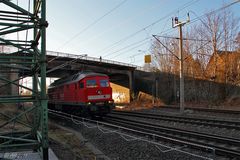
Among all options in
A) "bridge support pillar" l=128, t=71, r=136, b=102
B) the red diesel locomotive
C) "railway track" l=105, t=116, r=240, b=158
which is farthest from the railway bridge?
"railway track" l=105, t=116, r=240, b=158

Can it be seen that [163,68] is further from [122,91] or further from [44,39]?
[44,39]

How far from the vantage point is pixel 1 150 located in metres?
7.88

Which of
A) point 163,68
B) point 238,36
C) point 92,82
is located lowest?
point 92,82

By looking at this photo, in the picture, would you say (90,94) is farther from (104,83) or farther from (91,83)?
(104,83)

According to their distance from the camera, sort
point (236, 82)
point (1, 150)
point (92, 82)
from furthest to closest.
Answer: point (236, 82) → point (92, 82) → point (1, 150)

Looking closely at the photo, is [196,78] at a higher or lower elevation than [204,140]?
higher

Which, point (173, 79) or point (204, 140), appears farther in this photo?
point (173, 79)

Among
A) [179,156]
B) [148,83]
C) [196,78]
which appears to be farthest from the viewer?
[148,83]

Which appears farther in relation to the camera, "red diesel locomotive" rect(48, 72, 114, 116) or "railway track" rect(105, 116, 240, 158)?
"red diesel locomotive" rect(48, 72, 114, 116)

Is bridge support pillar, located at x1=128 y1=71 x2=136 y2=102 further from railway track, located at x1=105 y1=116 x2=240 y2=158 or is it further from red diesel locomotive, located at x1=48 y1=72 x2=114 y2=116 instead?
railway track, located at x1=105 y1=116 x2=240 y2=158

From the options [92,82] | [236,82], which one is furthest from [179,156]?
[236,82]

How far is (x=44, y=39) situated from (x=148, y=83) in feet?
128

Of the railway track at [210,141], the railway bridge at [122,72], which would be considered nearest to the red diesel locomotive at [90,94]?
the railway track at [210,141]

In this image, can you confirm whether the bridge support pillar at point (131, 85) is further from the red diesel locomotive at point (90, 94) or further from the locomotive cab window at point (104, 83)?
the locomotive cab window at point (104, 83)
